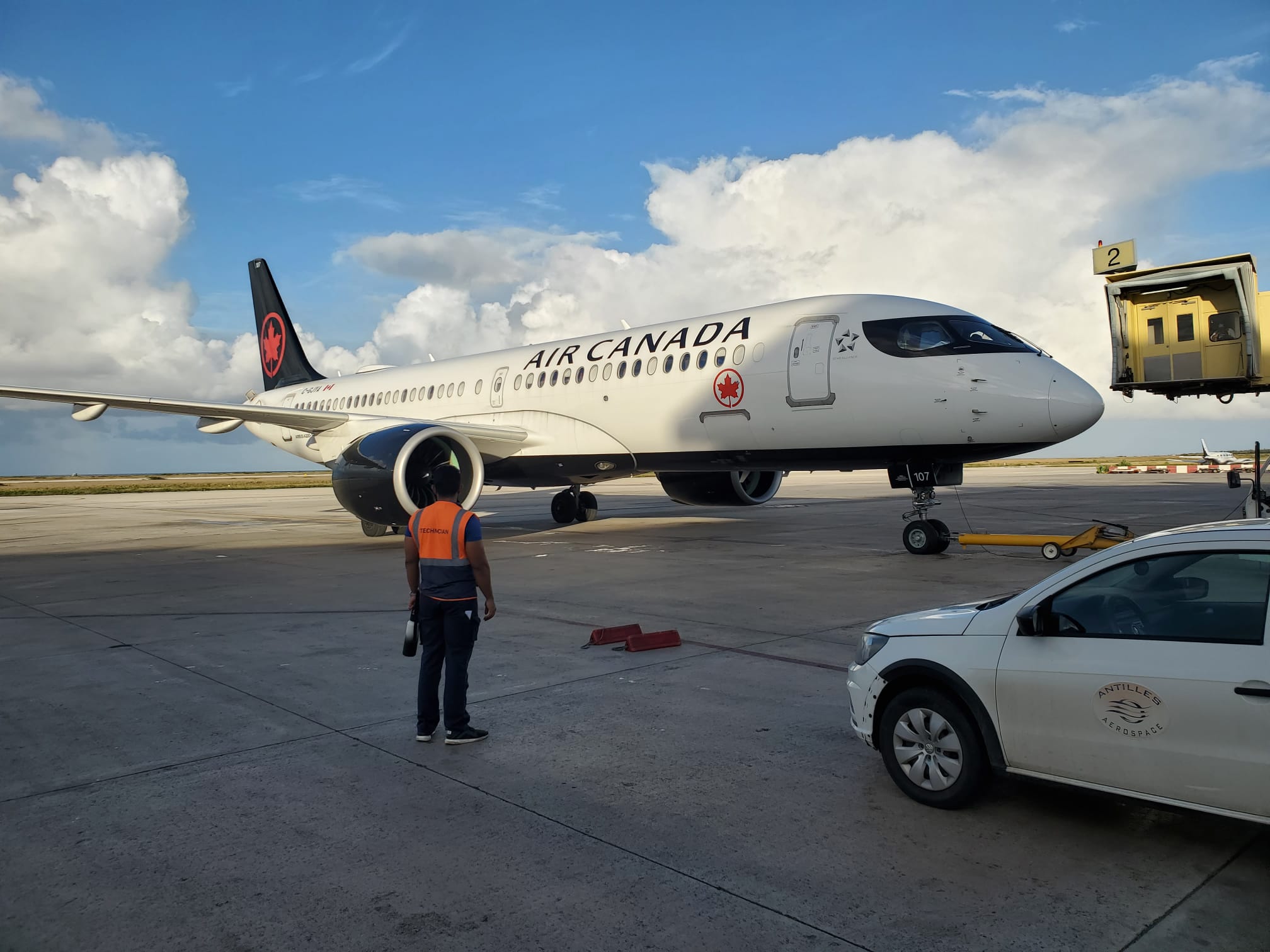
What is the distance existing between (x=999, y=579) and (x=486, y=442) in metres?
9.54

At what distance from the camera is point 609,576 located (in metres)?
11.1

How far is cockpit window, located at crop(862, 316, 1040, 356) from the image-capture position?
11.4 m

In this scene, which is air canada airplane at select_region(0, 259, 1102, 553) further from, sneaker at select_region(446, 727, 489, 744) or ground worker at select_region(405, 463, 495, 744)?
sneaker at select_region(446, 727, 489, 744)

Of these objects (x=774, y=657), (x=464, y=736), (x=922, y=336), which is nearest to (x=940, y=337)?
(x=922, y=336)

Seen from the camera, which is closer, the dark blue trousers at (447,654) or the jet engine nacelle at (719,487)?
the dark blue trousers at (447,654)

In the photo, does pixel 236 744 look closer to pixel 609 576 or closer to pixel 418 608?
pixel 418 608

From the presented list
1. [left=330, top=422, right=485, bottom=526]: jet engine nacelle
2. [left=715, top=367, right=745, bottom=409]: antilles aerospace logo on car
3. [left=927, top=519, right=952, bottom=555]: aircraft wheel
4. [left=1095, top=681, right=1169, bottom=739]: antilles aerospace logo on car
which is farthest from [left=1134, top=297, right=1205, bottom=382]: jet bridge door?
[left=1095, top=681, right=1169, bottom=739]: antilles aerospace logo on car

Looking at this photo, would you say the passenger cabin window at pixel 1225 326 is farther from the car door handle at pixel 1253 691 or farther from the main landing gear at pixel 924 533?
the car door handle at pixel 1253 691

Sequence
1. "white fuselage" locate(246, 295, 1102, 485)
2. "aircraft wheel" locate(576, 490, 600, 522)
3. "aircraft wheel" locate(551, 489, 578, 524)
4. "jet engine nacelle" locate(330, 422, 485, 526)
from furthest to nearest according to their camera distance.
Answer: "aircraft wheel" locate(576, 490, 600, 522)
"aircraft wheel" locate(551, 489, 578, 524)
"jet engine nacelle" locate(330, 422, 485, 526)
"white fuselage" locate(246, 295, 1102, 485)

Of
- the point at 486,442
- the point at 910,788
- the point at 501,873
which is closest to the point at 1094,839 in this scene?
the point at 910,788

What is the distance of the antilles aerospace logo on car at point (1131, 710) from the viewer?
3.28 meters

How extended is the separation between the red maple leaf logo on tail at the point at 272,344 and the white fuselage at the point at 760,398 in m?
8.65

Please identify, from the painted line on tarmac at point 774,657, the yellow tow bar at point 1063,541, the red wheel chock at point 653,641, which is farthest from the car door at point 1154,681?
the yellow tow bar at point 1063,541

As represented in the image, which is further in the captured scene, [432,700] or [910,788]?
[432,700]
